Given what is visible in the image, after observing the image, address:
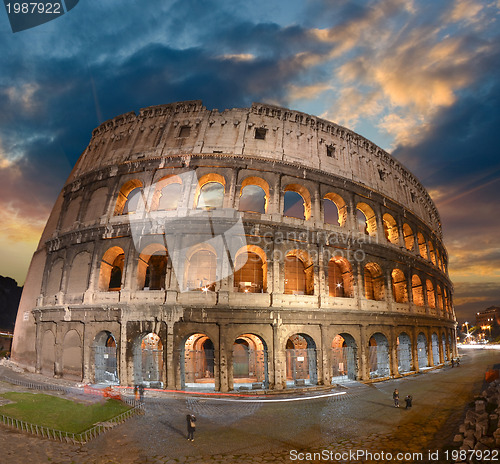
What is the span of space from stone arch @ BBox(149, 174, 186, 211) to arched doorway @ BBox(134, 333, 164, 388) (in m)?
9.06

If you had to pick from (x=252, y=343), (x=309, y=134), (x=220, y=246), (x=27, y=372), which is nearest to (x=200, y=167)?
(x=220, y=246)

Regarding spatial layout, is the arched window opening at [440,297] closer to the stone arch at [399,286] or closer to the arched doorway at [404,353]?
the stone arch at [399,286]

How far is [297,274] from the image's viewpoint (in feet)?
74.4

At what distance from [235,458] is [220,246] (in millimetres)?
11769

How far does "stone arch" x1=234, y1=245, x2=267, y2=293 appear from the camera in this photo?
843 inches

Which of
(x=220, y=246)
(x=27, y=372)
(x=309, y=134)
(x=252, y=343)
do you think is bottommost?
(x=27, y=372)

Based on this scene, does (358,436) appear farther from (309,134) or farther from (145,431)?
(309,134)

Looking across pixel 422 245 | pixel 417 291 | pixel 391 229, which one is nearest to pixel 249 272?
pixel 391 229

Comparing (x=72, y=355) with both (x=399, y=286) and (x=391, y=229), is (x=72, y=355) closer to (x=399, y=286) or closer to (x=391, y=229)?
(x=399, y=286)

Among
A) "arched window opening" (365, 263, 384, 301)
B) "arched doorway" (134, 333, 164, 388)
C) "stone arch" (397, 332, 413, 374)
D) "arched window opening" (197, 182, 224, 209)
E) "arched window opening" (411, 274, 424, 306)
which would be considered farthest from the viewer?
"arched window opening" (197, 182, 224, 209)

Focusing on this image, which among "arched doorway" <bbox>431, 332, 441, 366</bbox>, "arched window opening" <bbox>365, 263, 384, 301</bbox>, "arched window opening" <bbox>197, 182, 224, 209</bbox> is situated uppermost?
"arched window opening" <bbox>197, 182, 224, 209</bbox>

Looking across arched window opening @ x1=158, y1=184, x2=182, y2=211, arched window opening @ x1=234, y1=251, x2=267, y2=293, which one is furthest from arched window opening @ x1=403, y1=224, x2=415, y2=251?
arched window opening @ x1=158, y1=184, x2=182, y2=211

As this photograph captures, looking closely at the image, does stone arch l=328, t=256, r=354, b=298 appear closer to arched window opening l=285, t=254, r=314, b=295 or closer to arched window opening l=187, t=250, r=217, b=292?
arched window opening l=285, t=254, r=314, b=295

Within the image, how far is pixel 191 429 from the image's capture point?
10.6 metres
